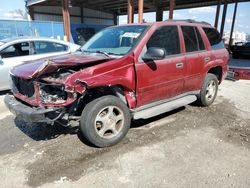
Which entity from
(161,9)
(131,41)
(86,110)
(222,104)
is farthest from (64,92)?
(161,9)

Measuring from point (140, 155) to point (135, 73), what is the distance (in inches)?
49.6

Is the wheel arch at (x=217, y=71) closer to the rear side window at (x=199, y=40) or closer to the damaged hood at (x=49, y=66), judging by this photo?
the rear side window at (x=199, y=40)

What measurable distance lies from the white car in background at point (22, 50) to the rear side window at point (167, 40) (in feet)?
11.9

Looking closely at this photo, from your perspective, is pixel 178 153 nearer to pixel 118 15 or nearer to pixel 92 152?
pixel 92 152

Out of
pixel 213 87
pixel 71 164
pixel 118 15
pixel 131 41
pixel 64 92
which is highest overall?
pixel 118 15

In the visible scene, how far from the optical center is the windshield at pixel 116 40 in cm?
407

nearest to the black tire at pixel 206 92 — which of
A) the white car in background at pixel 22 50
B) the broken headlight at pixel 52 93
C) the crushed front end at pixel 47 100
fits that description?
the crushed front end at pixel 47 100

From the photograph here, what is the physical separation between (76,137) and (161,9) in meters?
26.2

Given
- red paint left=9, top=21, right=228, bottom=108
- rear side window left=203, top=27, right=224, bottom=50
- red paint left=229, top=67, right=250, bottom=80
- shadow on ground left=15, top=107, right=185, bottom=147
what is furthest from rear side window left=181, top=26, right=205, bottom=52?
red paint left=229, top=67, right=250, bottom=80

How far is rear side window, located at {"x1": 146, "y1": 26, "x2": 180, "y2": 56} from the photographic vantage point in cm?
414

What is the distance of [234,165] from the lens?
3.32 m

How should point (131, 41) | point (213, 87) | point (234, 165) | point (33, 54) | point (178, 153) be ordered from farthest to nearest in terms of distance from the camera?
1. point (33, 54)
2. point (213, 87)
3. point (131, 41)
4. point (178, 153)
5. point (234, 165)

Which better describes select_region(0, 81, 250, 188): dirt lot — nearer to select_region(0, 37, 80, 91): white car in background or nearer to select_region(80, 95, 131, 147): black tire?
select_region(80, 95, 131, 147): black tire

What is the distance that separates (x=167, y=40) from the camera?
438 centimetres
